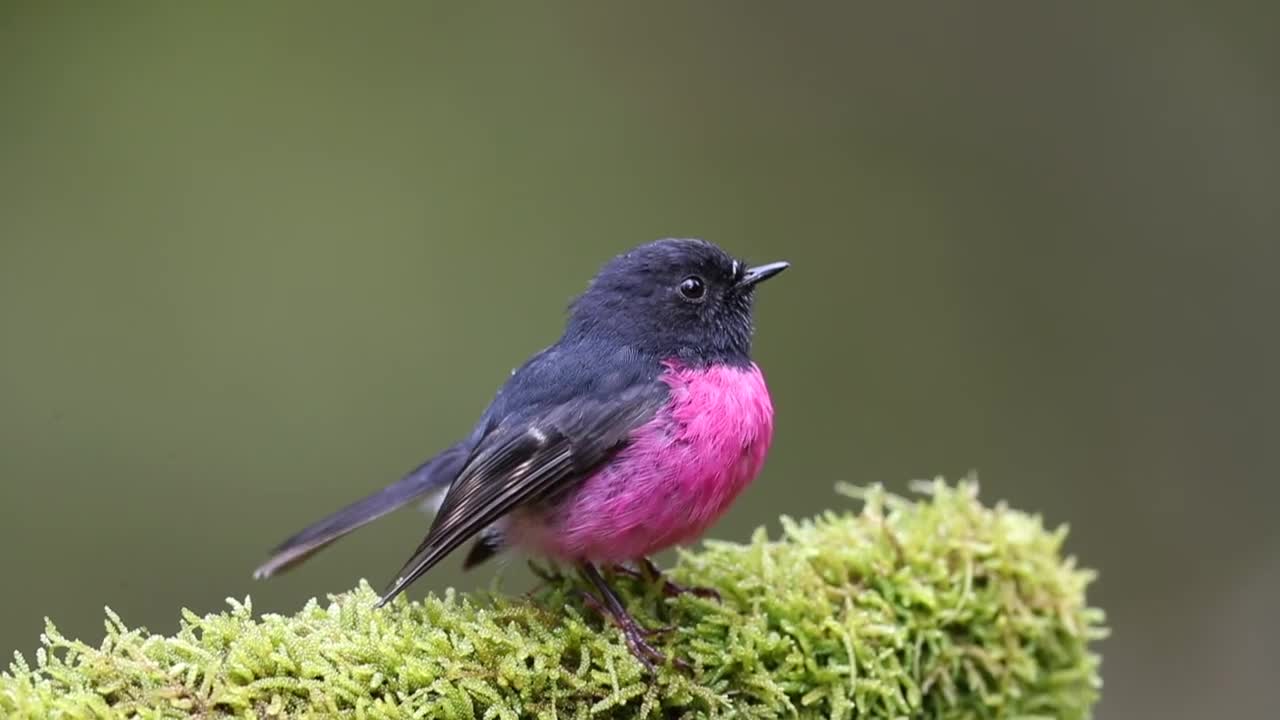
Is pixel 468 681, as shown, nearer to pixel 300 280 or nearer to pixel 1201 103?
pixel 300 280

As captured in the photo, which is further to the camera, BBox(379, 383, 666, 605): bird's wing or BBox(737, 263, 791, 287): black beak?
BBox(737, 263, 791, 287): black beak

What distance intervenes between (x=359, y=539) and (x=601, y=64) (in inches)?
155

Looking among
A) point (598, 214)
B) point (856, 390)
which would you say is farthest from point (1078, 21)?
point (598, 214)

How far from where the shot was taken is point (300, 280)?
8.41 metres

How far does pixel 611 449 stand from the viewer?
3.53m

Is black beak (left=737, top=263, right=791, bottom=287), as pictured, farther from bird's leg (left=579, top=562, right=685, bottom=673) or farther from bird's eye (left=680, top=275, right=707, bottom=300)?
bird's leg (left=579, top=562, right=685, bottom=673)

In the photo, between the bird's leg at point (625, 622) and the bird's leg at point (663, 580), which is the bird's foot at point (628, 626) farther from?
the bird's leg at point (663, 580)

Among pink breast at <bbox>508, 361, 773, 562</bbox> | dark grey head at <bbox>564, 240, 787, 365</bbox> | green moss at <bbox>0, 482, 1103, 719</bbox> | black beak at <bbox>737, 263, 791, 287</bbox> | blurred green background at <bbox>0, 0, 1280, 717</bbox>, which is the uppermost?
blurred green background at <bbox>0, 0, 1280, 717</bbox>

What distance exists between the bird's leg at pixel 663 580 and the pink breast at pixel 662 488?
0.31 ft

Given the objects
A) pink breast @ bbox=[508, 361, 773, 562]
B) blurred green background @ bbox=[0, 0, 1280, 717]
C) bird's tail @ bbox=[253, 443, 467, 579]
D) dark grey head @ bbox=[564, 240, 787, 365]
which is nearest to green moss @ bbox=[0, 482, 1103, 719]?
pink breast @ bbox=[508, 361, 773, 562]

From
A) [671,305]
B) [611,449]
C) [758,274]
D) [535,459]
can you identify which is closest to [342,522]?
[535,459]

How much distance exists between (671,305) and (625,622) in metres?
1.10

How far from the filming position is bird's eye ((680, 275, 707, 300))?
3947 mm

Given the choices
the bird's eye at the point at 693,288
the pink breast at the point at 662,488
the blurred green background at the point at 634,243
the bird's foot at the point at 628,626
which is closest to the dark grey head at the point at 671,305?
the bird's eye at the point at 693,288
